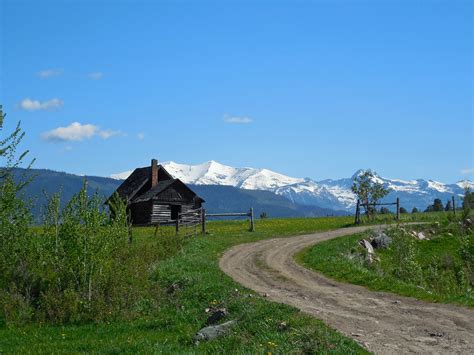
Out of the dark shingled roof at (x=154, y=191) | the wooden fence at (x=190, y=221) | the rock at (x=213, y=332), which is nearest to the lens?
the rock at (x=213, y=332)

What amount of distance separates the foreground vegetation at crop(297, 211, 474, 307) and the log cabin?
32335 millimetres

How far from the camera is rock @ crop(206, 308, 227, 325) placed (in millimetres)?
16578

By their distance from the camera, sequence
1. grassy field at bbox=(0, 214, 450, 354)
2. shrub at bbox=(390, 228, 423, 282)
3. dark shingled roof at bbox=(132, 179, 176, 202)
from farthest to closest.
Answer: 1. dark shingled roof at bbox=(132, 179, 176, 202)
2. shrub at bbox=(390, 228, 423, 282)
3. grassy field at bbox=(0, 214, 450, 354)

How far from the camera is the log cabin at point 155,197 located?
2594 inches

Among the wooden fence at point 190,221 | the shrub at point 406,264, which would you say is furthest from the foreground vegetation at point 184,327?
the wooden fence at point 190,221

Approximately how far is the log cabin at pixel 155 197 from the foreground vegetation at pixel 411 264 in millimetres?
32335

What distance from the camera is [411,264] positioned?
93.9 ft

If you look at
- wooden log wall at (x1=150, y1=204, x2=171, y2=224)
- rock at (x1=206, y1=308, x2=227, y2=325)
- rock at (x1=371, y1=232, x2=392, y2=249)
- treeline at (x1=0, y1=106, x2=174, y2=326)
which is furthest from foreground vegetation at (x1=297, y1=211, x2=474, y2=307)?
wooden log wall at (x1=150, y1=204, x2=171, y2=224)

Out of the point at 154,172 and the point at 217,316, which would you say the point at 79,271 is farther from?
the point at 154,172

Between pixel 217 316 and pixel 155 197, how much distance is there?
4989cm

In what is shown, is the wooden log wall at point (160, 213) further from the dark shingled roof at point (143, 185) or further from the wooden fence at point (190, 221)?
the wooden fence at point (190, 221)

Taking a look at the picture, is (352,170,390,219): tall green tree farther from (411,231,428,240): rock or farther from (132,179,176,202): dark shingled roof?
(132,179,176,202): dark shingled roof

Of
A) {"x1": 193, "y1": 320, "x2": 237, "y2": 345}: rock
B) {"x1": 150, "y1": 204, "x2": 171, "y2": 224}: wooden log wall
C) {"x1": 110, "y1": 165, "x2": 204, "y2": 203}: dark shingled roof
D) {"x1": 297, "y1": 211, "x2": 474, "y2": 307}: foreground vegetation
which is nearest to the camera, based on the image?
{"x1": 193, "y1": 320, "x2": 237, "y2": 345}: rock

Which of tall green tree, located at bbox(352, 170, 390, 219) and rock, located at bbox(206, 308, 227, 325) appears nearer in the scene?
rock, located at bbox(206, 308, 227, 325)
